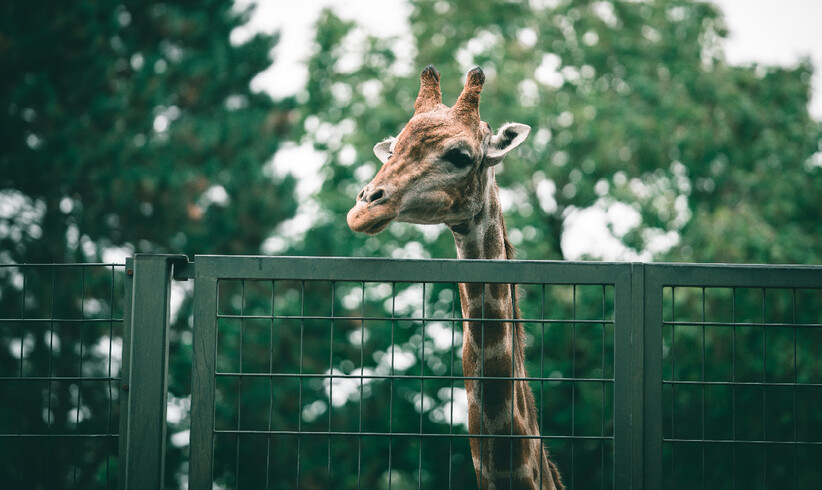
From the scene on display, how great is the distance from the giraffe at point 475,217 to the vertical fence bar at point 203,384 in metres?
0.74

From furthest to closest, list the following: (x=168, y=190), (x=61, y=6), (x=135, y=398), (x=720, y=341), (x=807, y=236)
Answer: (x=168, y=190)
(x=61, y=6)
(x=807, y=236)
(x=720, y=341)
(x=135, y=398)

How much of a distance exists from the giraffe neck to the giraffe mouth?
0.50m

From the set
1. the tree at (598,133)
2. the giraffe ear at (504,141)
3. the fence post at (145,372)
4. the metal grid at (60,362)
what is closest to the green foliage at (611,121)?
the tree at (598,133)

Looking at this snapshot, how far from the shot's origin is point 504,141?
3600 mm

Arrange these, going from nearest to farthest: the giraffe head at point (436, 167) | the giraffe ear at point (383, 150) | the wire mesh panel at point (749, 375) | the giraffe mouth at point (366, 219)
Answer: the giraffe mouth at point (366, 219) → the giraffe head at point (436, 167) → the giraffe ear at point (383, 150) → the wire mesh panel at point (749, 375)

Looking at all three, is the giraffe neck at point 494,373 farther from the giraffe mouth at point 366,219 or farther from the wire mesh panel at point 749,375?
the wire mesh panel at point 749,375

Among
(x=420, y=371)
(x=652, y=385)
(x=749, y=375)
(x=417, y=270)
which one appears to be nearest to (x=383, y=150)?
(x=417, y=270)

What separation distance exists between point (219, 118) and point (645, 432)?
531 inches

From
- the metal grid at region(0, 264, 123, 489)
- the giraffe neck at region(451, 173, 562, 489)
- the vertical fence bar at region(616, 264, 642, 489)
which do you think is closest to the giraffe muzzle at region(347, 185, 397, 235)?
the giraffe neck at region(451, 173, 562, 489)

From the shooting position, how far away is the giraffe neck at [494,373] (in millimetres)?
3277

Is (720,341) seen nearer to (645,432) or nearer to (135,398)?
(645,432)

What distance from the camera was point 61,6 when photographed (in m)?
12.7

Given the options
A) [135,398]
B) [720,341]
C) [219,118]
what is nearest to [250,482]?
[219,118]

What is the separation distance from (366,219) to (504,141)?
38.7 inches
